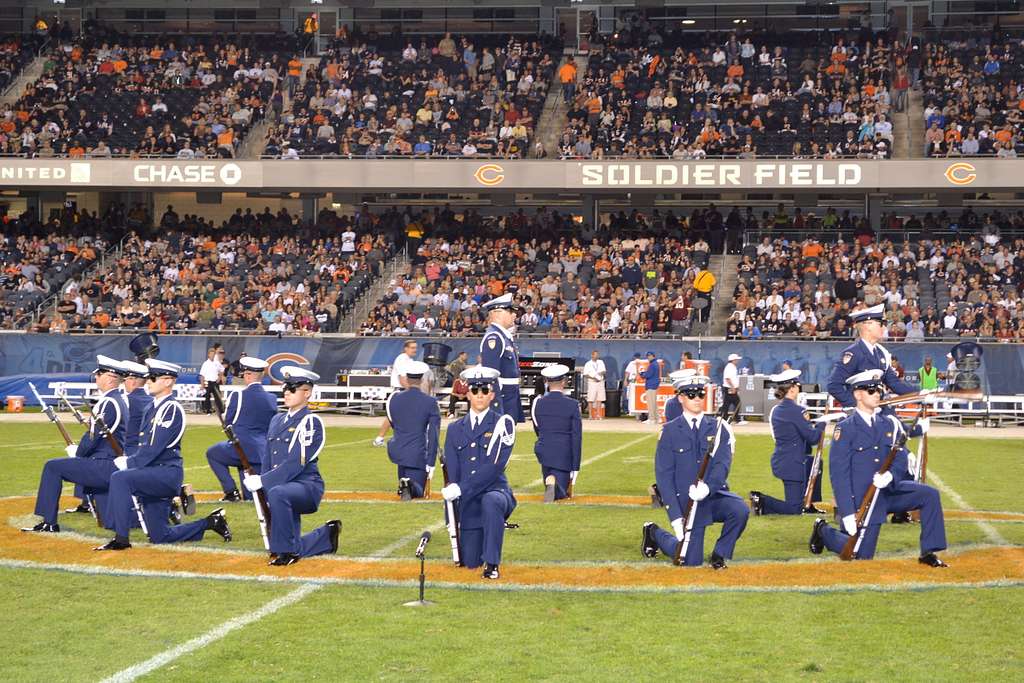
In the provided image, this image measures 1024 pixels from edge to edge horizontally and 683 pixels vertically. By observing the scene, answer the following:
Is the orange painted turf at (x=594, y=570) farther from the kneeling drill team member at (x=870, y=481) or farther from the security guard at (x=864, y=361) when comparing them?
the security guard at (x=864, y=361)

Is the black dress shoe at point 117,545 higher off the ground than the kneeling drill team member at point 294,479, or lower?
lower

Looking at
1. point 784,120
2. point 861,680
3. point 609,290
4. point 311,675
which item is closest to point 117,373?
point 311,675

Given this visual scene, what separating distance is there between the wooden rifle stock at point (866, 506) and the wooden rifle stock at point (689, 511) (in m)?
1.34

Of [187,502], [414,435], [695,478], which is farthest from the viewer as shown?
[414,435]

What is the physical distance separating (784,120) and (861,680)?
115 ft

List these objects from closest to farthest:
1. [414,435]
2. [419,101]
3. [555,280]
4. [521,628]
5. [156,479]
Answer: [521,628] < [156,479] < [414,435] < [555,280] < [419,101]

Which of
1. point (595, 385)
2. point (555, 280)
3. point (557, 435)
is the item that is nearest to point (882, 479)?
point (557, 435)

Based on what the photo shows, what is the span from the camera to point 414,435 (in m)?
15.6

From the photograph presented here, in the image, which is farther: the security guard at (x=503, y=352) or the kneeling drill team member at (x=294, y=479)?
the security guard at (x=503, y=352)

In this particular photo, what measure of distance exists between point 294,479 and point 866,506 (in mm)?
4658

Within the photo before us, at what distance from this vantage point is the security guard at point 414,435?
1551 cm

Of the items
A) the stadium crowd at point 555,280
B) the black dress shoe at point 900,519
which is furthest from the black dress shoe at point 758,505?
the stadium crowd at point 555,280

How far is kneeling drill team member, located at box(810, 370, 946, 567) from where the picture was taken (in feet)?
36.0

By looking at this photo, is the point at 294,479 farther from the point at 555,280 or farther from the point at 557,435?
the point at 555,280
